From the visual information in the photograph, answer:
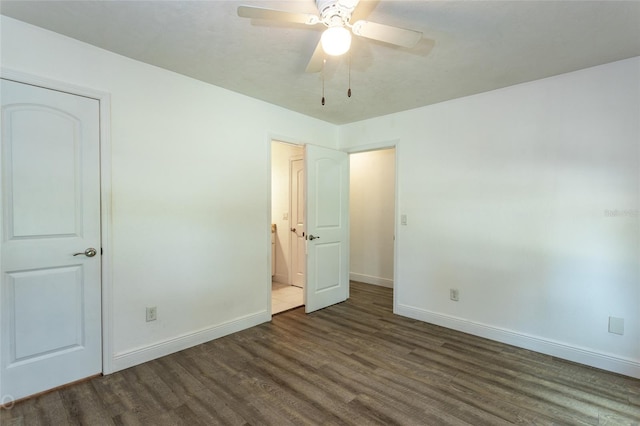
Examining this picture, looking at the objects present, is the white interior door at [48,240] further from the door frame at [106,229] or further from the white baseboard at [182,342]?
the white baseboard at [182,342]

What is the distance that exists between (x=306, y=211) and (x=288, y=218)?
1.38m

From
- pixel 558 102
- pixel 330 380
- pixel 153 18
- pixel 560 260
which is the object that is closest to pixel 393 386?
pixel 330 380

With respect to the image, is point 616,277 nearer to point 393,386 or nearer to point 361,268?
point 393,386

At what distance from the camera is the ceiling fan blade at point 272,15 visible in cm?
149

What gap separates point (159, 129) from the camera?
261cm

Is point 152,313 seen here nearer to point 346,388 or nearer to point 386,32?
point 346,388

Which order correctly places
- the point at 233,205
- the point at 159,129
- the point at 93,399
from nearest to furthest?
1. the point at 93,399
2. the point at 159,129
3. the point at 233,205

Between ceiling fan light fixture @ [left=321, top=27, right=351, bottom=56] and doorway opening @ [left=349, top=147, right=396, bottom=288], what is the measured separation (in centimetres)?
337

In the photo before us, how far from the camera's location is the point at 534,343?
9.16 feet

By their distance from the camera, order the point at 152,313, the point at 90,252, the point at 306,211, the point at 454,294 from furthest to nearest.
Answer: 1. the point at 306,211
2. the point at 454,294
3. the point at 152,313
4. the point at 90,252

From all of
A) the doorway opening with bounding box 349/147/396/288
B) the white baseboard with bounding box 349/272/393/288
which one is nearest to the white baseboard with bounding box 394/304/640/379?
the white baseboard with bounding box 349/272/393/288

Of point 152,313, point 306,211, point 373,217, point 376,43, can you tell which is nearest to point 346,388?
point 152,313

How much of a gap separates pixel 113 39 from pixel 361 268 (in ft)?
14.9

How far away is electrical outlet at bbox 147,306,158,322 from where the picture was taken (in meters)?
2.55
